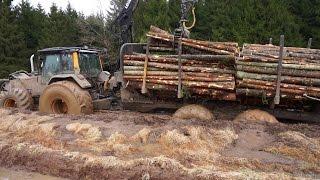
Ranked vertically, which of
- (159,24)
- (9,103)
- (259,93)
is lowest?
(9,103)

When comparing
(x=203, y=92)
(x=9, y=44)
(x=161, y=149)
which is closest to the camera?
(x=161, y=149)

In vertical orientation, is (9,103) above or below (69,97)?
below

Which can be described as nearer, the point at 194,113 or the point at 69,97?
the point at 194,113

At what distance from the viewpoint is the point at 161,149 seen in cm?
736

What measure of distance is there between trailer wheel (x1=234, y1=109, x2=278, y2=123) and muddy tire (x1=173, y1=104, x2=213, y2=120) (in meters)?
0.68

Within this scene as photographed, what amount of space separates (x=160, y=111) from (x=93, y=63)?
9.74 ft

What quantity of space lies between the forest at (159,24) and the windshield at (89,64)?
2.69 meters

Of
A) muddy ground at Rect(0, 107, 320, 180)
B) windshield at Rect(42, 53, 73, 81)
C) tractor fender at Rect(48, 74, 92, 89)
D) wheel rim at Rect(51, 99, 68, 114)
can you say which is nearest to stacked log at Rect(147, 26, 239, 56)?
muddy ground at Rect(0, 107, 320, 180)

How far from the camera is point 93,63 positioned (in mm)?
12461

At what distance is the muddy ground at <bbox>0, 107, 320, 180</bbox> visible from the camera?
633cm

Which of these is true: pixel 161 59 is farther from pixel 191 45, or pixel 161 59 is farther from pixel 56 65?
pixel 56 65

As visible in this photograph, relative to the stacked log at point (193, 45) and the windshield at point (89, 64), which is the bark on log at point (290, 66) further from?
the windshield at point (89, 64)

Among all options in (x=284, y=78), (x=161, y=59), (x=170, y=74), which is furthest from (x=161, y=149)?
(x=284, y=78)

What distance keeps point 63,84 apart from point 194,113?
3.71 meters
